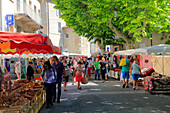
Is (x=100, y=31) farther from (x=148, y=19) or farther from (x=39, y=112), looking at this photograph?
(x=39, y=112)

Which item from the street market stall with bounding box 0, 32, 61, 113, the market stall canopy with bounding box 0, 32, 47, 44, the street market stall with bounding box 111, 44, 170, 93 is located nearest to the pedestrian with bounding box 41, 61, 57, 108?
the street market stall with bounding box 0, 32, 61, 113

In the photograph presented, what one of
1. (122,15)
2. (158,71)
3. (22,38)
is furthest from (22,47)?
(122,15)

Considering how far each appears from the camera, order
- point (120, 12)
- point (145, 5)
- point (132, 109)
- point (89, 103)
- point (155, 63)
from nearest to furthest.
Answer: point (132, 109)
point (89, 103)
point (155, 63)
point (145, 5)
point (120, 12)

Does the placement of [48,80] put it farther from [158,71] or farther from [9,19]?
[9,19]

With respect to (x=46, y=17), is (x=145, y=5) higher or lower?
lower

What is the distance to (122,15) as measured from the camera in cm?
1831

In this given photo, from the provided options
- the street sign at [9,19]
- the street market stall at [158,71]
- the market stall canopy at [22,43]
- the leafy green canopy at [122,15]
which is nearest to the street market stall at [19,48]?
the market stall canopy at [22,43]

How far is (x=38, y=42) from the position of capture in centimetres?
732

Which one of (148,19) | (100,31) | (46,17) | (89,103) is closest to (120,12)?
(148,19)

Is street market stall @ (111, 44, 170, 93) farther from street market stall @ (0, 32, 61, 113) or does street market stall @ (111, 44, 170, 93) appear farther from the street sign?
the street sign

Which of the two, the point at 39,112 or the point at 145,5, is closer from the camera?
the point at 39,112

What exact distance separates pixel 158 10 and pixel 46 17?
29996mm

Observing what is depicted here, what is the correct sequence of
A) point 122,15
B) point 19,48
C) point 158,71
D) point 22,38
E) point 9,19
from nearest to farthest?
point 19,48 < point 22,38 < point 158,71 < point 9,19 < point 122,15

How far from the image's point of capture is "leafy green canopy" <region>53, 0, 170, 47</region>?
15.9 meters
